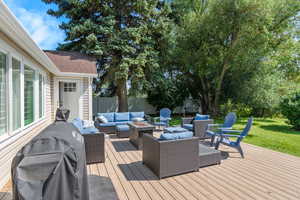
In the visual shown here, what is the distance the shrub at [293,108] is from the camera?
7.27m

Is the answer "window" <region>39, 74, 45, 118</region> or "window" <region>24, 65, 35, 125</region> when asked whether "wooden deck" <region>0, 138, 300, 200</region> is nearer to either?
"window" <region>24, 65, 35, 125</region>

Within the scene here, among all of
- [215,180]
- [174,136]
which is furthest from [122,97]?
[215,180]

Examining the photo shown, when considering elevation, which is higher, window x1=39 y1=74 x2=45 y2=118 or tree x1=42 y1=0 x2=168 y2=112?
tree x1=42 y1=0 x2=168 y2=112

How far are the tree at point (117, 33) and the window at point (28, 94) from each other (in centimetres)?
483

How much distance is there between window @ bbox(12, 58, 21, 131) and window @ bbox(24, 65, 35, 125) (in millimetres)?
502

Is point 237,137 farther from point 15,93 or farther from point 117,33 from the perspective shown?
point 117,33

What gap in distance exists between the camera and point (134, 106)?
1273 cm

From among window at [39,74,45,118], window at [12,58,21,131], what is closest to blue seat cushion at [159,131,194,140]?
window at [12,58,21,131]

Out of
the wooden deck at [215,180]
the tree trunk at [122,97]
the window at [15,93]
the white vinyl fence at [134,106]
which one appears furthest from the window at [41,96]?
the white vinyl fence at [134,106]

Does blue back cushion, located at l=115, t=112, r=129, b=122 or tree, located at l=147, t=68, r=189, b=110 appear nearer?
blue back cushion, located at l=115, t=112, r=129, b=122

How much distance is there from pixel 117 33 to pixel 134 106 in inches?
220

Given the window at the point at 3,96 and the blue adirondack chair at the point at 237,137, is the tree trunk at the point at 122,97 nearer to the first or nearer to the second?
the blue adirondack chair at the point at 237,137

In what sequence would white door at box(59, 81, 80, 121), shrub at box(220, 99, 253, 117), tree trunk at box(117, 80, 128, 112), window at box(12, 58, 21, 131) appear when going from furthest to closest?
tree trunk at box(117, 80, 128, 112) → shrub at box(220, 99, 253, 117) → white door at box(59, 81, 80, 121) → window at box(12, 58, 21, 131)

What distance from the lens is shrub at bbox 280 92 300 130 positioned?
727 cm
